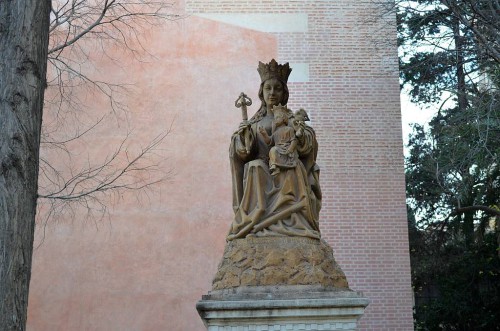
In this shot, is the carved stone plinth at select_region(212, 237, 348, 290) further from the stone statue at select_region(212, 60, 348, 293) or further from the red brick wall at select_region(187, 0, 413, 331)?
the red brick wall at select_region(187, 0, 413, 331)

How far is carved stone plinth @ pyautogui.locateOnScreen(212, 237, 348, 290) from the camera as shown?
19.6 ft

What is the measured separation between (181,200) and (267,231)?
7086mm

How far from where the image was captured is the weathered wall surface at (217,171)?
12.7 metres

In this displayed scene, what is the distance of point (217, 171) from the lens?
1345 centimetres

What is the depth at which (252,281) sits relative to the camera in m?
6.00

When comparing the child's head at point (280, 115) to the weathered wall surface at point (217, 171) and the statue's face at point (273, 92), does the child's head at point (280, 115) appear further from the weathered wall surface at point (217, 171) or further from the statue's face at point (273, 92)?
the weathered wall surface at point (217, 171)

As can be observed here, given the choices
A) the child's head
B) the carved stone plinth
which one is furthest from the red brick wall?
→ the carved stone plinth

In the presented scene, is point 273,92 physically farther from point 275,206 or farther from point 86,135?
point 86,135

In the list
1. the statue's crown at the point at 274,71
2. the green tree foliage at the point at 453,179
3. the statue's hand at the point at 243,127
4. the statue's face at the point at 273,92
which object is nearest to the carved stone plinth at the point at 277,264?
the statue's hand at the point at 243,127

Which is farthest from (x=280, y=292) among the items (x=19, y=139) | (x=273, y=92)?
(x=19, y=139)

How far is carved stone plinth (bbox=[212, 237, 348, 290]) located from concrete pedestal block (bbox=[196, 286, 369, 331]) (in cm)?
15

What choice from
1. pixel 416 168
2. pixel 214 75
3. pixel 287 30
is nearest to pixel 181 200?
pixel 214 75

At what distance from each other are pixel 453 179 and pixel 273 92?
783 centimetres

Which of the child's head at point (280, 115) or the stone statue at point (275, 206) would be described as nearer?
the stone statue at point (275, 206)
